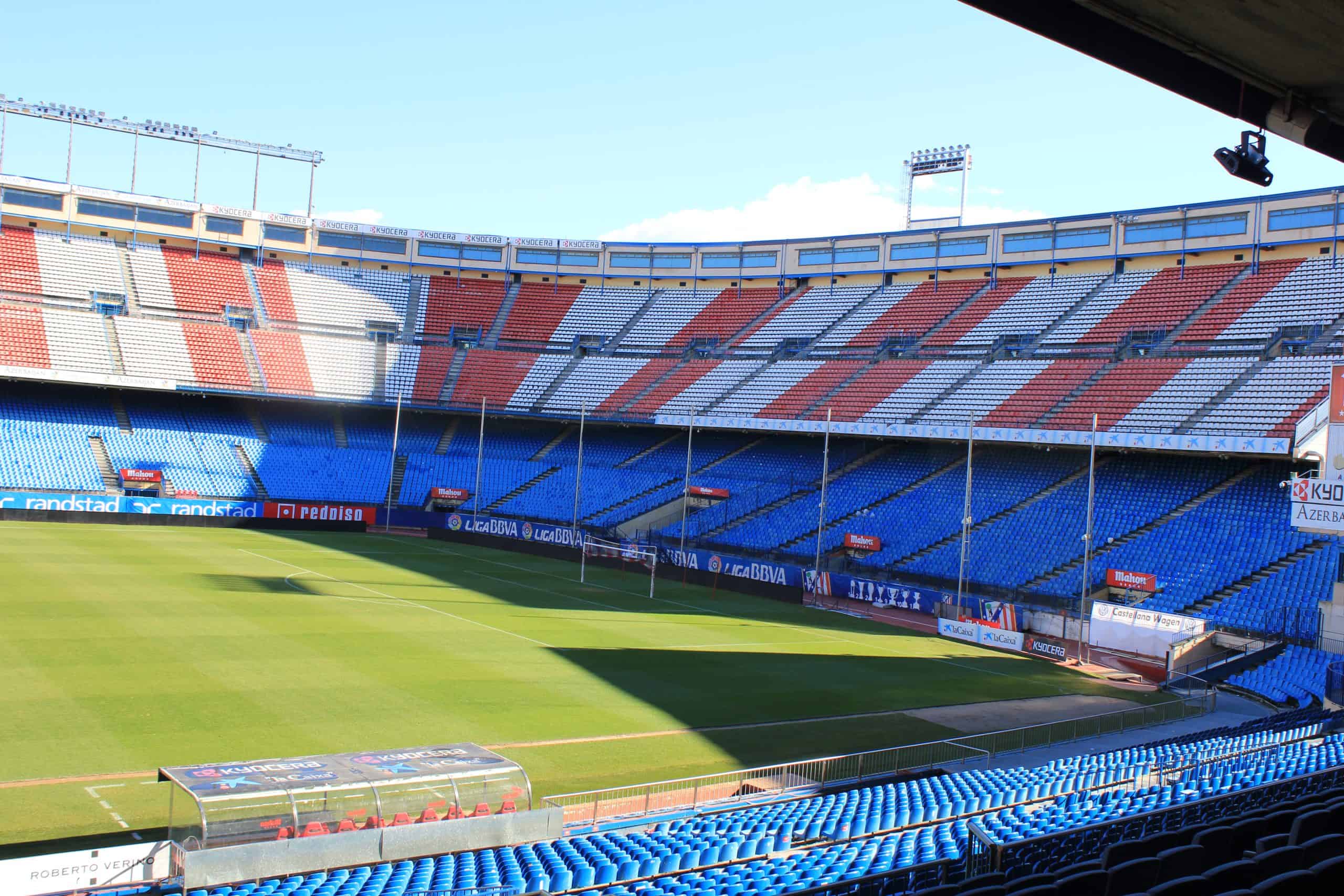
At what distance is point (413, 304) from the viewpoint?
69125 millimetres

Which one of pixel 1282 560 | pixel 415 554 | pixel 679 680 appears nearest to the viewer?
pixel 679 680

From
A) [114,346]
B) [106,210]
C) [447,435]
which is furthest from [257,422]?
[106,210]

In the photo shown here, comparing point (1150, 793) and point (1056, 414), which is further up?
point (1056, 414)

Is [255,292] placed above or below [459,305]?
below

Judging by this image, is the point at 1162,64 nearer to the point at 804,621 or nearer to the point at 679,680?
the point at 679,680

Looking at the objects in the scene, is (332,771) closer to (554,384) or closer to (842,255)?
(554,384)

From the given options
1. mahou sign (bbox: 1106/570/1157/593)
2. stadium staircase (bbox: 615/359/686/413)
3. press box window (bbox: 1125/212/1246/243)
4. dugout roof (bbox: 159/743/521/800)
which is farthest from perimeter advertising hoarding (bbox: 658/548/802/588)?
dugout roof (bbox: 159/743/521/800)

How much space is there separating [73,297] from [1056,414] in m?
51.6

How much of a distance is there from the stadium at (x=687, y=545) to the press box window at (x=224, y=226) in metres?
0.18

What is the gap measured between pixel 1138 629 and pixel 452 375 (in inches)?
1703

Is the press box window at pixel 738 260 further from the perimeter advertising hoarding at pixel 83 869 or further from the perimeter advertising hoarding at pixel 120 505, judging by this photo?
the perimeter advertising hoarding at pixel 83 869

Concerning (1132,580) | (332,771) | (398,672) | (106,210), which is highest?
(106,210)

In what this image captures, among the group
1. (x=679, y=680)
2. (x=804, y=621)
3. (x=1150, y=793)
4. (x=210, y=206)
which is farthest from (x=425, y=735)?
(x=210, y=206)

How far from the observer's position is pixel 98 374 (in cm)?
5425
